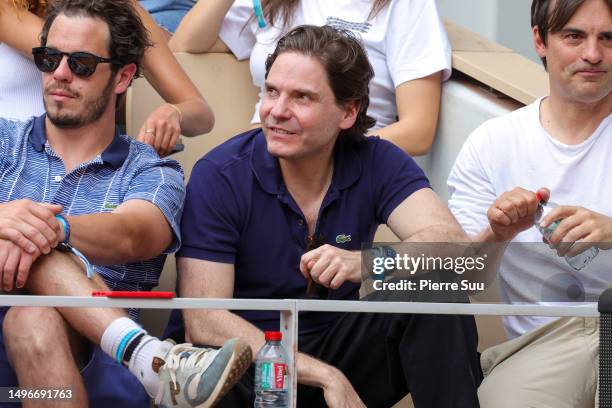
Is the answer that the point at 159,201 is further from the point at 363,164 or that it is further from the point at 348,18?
the point at 348,18

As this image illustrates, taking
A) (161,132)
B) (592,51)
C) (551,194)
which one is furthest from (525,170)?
(161,132)

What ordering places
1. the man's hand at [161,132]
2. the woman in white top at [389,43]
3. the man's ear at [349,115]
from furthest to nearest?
the woman in white top at [389,43]
the man's hand at [161,132]
the man's ear at [349,115]

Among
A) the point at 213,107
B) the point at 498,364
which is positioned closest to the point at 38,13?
the point at 213,107

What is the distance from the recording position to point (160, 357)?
8.82 feet

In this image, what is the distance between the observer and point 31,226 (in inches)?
111

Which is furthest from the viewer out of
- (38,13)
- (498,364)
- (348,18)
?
(348,18)

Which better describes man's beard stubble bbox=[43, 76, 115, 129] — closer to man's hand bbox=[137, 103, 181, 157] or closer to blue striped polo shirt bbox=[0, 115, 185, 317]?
blue striped polo shirt bbox=[0, 115, 185, 317]

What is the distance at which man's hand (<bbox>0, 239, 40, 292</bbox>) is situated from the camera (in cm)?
279

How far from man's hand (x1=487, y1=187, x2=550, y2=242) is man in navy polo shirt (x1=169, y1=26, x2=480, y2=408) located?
0.40 ft

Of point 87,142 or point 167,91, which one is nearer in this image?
point 87,142

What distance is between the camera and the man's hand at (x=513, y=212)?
300 centimetres

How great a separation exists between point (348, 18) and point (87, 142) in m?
1.12

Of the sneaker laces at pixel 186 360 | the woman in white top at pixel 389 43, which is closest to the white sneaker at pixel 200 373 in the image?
the sneaker laces at pixel 186 360

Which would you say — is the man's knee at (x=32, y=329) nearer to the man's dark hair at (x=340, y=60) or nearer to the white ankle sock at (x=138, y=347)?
the white ankle sock at (x=138, y=347)
